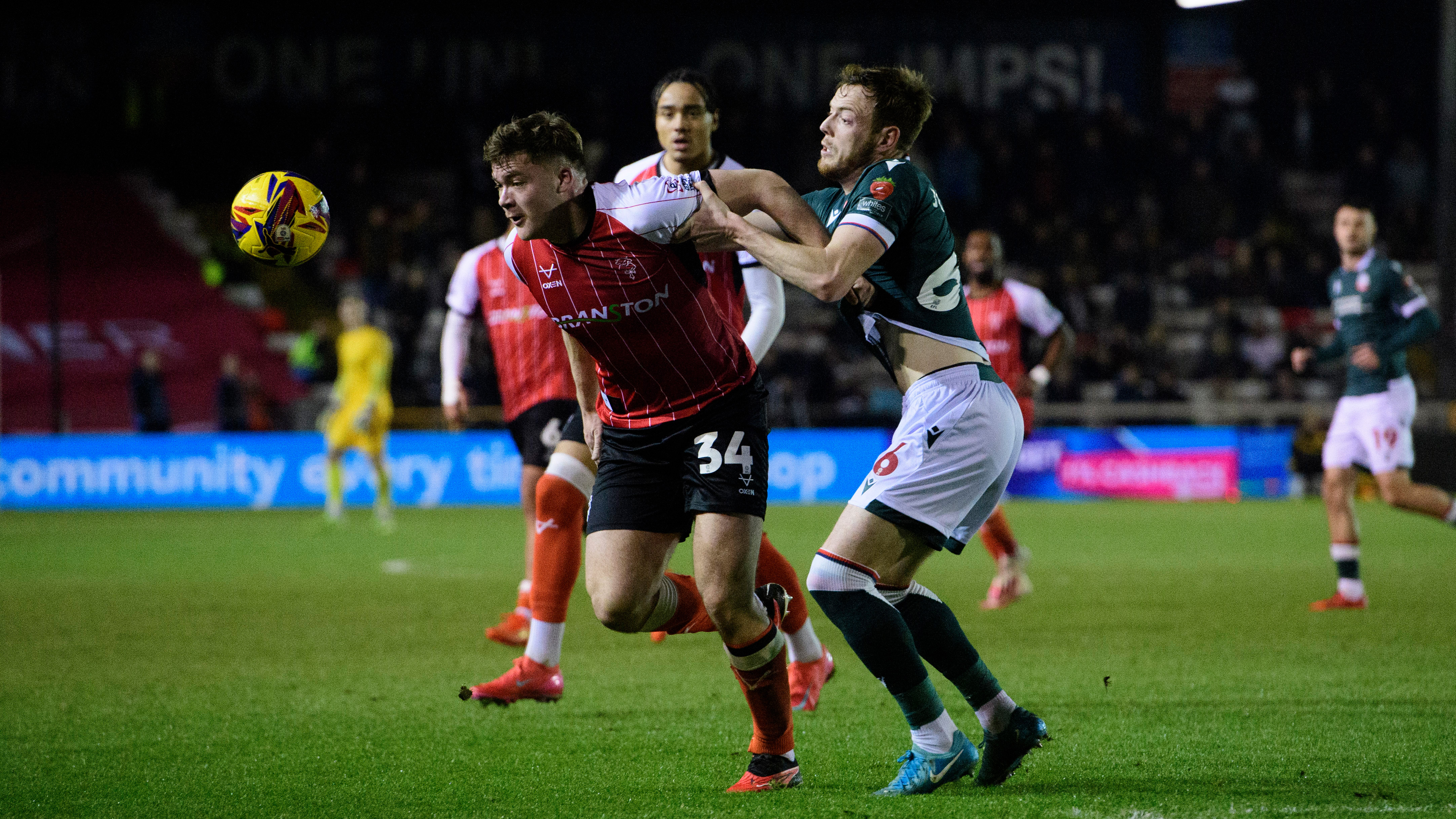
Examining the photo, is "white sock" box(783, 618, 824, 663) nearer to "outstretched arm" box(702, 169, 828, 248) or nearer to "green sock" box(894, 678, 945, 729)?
"green sock" box(894, 678, 945, 729)

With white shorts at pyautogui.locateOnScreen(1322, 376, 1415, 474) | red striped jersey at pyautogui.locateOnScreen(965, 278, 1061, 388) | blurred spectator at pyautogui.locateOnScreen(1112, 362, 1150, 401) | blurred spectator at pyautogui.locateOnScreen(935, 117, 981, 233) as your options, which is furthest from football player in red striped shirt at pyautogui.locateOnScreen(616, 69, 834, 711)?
blurred spectator at pyautogui.locateOnScreen(935, 117, 981, 233)

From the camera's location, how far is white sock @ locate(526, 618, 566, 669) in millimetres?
5570

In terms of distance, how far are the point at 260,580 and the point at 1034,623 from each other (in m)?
5.51

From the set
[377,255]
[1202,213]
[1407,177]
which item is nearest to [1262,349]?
[1202,213]

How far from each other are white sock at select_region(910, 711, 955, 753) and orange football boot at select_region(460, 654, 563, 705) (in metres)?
1.79

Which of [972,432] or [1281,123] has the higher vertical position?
[1281,123]

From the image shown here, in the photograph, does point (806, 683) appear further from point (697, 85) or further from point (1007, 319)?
point (1007, 319)

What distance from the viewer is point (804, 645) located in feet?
18.5

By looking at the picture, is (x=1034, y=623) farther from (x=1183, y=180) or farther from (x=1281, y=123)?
(x=1281, y=123)

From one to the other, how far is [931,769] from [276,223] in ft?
9.46

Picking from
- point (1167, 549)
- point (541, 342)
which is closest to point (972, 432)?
point (541, 342)

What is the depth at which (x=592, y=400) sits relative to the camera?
493cm

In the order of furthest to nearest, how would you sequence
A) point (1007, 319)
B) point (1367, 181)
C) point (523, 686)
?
point (1367, 181)
point (1007, 319)
point (523, 686)

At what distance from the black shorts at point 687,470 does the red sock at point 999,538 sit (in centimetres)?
434
